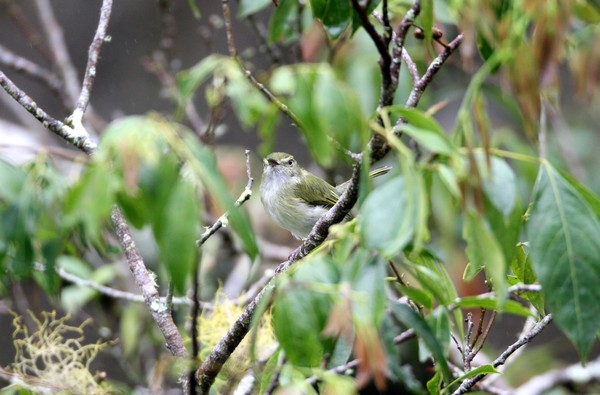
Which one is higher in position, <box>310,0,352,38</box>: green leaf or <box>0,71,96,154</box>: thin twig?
<box>310,0,352,38</box>: green leaf

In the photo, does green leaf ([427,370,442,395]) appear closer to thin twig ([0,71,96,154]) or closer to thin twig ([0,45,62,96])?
thin twig ([0,71,96,154])

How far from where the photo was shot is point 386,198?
136cm

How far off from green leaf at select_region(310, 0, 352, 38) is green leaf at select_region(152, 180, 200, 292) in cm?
76

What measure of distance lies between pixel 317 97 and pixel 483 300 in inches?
22.0

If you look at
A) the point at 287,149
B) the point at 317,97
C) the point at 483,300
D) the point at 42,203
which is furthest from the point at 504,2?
the point at 287,149

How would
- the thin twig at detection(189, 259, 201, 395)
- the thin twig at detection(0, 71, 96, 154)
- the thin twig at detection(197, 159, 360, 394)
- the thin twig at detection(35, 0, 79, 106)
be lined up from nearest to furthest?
1. the thin twig at detection(189, 259, 201, 395)
2. the thin twig at detection(197, 159, 360, 394)
3. the thin twig at detection(0, 71, 96, 154)
4. the thin twig at detection(35, 0, 79, 106)

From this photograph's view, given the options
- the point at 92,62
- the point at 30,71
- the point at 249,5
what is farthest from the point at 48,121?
the point at 30,71

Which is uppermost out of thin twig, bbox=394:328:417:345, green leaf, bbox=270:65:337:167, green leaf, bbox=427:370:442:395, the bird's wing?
green leaf, bbox=270:65:337:167

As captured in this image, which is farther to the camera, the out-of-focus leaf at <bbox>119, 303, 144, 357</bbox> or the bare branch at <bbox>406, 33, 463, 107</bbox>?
the out-of-focus leaf at <bbox>119, 303, 144, 357</bbox>

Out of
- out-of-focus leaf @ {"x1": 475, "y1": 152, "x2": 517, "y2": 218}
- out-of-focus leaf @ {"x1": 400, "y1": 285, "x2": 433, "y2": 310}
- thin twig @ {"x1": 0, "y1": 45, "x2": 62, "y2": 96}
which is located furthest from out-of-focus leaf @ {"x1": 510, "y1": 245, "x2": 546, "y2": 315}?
thin twig @ {"x1": 0, "y1": 45, "x2": 62, "y2": 96}

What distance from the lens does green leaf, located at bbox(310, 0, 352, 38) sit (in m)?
1.92

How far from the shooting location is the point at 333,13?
1.93 m

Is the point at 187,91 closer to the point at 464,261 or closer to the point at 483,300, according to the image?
the point at 483,300

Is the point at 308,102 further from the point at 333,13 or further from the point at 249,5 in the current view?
the point at 249,5
